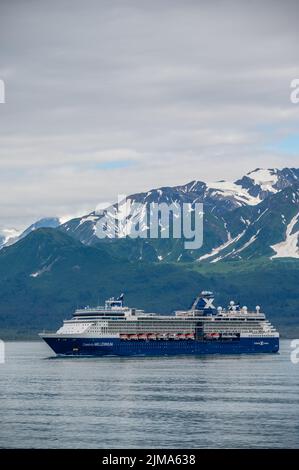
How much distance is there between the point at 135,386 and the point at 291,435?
46405 millimetres

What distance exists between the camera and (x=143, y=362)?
189 meters

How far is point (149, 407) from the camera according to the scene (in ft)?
354

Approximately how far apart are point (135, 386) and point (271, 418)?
35948 mm

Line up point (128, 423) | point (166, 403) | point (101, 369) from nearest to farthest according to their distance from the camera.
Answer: point (128, 423) < point (166, 403) < point (101, 369)

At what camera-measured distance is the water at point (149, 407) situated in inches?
3401

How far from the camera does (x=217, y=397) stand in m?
119

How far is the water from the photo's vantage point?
86375 millimetres

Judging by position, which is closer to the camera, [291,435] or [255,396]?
[291,435]

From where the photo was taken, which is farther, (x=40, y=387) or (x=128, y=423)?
(x=40, y=387)
